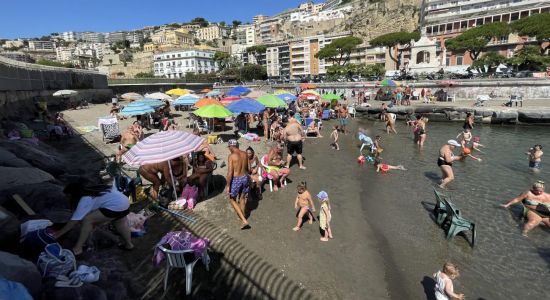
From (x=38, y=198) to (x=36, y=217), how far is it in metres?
0.79

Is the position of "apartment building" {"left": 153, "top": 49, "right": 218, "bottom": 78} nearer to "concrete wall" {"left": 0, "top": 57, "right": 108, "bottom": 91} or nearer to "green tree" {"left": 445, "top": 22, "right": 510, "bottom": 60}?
"concrete wall" {"left": 0, "top": 57, "right": 108, "bottom": 91}

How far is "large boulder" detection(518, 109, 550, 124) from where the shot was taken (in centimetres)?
2048

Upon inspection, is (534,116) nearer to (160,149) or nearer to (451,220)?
(451,220)

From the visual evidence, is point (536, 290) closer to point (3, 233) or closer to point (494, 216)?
point (494, 216)

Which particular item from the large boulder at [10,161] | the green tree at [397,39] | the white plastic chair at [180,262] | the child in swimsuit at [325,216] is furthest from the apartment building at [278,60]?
the white plastic chair at [180,262]

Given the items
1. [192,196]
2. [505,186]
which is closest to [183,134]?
[192,196]

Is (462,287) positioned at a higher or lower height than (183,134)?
lower

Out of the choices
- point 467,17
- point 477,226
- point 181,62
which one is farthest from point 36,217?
point 181,62

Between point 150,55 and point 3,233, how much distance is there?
124982 millimetres

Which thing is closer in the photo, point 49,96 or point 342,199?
point 342,199

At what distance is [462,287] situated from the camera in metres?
5.09

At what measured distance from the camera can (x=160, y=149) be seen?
6.38 m

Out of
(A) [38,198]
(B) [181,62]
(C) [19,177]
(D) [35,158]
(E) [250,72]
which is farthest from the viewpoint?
(B) [181,62]

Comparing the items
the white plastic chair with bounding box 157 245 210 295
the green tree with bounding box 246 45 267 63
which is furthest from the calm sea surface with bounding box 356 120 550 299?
the green tree with bounding box 246 45 267 63
